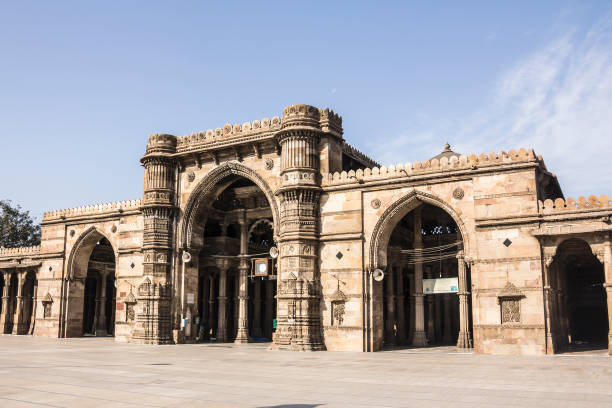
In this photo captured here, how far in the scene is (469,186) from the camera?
23656 millimetres

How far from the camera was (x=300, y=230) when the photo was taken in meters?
25.9

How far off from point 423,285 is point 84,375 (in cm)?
1660

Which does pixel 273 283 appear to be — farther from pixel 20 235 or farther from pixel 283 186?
pixel 20 235

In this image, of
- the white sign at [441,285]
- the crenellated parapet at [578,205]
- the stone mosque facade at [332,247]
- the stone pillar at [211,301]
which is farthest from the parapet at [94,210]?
the crenellated parapet at [578,205]

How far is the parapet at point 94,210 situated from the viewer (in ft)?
111

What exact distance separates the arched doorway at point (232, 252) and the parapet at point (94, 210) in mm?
4481

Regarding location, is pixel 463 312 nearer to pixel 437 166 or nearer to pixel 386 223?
pixel 386 223

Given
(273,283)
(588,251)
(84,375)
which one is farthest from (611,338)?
(273,283)

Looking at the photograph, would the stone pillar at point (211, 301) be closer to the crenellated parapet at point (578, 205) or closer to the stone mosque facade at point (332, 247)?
the stone mosque facade at point (332, 247)

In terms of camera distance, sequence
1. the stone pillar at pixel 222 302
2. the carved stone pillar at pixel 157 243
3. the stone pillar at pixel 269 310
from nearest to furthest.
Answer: the carved stone pillar at pixel 157 243 → the stone pillar at pixel 222 302 → the stone pillar at pixel 269 310

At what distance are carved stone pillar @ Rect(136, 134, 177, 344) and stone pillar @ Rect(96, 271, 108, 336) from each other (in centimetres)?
1073

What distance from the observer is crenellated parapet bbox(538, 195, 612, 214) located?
68.7 feet

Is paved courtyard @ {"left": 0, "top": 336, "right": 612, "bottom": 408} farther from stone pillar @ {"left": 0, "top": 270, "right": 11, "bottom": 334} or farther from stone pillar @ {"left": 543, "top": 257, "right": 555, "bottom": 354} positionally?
stone pillar @ {"left": 0, "top": 270, "right": 11, "bottom": 334}

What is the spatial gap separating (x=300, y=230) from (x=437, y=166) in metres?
6.61
